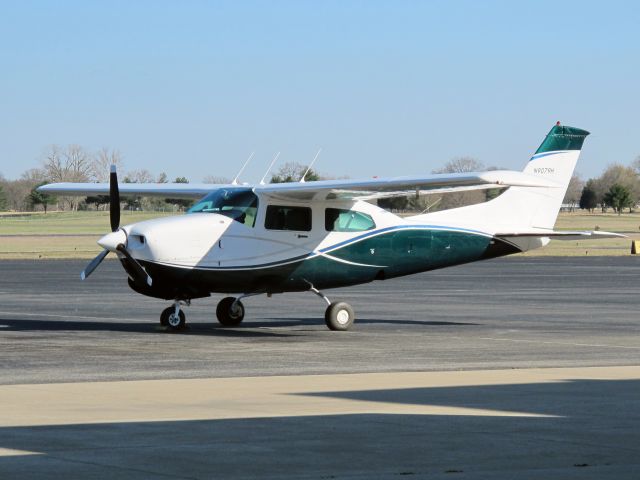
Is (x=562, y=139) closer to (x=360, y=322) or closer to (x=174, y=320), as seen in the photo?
(x=360, y=322)

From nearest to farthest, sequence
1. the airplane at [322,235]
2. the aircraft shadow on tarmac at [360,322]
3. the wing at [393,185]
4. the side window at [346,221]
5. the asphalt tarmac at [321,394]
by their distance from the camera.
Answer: the asphalt tarmac at [321,394] → the wing at [393,185] → the airplane at [322,235] → the side window at [346,221] → the aircraft shadow on tarmac at [360,322]

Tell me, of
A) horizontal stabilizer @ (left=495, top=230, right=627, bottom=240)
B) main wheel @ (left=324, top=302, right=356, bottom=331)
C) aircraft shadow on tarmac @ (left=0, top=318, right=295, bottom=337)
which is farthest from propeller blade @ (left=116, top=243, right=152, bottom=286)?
horizontal stabilizer @ (left=495, top=230, right=627, bottom=240)

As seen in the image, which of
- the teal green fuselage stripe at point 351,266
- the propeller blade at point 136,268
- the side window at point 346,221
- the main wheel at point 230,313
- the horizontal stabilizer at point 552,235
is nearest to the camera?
the propeller blade at point 136,268

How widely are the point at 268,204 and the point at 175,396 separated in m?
9.60

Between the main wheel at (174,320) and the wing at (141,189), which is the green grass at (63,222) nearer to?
the wing at (141,189)

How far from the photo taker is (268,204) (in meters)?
23.3

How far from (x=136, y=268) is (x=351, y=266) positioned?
4.05 meters

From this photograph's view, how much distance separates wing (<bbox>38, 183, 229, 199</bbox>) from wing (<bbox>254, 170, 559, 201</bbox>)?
3005 millimetres

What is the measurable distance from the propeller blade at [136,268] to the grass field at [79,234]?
45.0m

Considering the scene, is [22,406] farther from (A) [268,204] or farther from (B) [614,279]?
(B) [614,279]

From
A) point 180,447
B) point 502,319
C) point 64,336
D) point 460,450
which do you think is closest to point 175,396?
point 180,447

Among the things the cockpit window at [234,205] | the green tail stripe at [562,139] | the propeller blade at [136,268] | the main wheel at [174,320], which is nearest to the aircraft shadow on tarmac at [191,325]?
the main wheel at [174,320]

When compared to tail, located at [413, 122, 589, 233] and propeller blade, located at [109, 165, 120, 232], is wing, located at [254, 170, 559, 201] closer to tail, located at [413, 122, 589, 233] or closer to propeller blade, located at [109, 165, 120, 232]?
tail, located at [413, 122, 589, 233]

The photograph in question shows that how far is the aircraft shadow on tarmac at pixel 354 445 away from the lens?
9.48 metres
